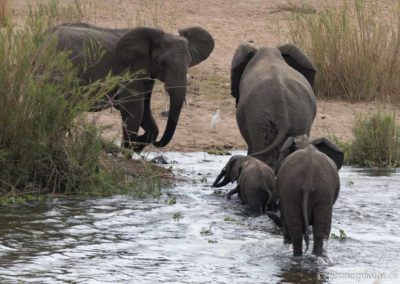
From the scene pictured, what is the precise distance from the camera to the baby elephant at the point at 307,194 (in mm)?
7953

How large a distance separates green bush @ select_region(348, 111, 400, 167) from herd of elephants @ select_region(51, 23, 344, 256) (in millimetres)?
1410

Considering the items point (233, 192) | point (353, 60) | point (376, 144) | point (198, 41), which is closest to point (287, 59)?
point (376, 144)

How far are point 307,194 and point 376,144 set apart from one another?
5.11 metres

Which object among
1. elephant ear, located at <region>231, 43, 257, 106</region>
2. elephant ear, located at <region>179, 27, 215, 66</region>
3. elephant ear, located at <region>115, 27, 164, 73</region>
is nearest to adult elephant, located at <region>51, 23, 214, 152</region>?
elephant ear, located at <region>115, 27, 164, 73</region>

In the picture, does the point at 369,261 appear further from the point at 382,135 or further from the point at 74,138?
the point at 382,135

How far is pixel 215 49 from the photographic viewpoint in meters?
18.0

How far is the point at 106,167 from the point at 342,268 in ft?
10.4

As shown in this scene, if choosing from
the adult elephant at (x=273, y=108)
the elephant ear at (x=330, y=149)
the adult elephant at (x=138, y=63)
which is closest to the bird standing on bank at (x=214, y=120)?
the adult elephant at (x=138, y=63)

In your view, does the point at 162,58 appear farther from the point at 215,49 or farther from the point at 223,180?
the point at 215,49

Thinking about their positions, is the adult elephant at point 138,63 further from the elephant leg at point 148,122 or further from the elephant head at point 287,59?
the elephant head at point 287,59

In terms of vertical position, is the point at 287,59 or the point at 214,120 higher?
the point at 287,59

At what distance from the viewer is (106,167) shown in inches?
419

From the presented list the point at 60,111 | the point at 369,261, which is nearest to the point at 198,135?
the point at 60,111

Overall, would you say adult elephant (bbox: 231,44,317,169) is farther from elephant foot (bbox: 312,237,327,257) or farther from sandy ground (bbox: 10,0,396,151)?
elephant foot (bbox: 312,237,327,257)
